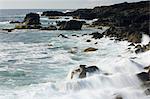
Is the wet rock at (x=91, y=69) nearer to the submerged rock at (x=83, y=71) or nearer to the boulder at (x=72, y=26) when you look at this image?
the submerged rock at (x=83, y=71)

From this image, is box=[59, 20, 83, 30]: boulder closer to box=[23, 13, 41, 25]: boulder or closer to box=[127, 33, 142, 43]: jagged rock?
box=[23, 13, 41, 25]: boulder

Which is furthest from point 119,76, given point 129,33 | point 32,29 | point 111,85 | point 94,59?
point 32,29

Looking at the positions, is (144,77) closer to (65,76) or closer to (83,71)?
(83,71)

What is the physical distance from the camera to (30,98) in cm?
1514

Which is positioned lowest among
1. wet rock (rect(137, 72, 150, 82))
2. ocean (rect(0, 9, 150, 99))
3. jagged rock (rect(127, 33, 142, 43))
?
ocean (rect(0, 9, 150, 99))

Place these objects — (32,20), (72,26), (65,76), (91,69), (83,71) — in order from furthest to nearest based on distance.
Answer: (32,20) < (72,26) < (65,76) < (91,69) < (83,71)

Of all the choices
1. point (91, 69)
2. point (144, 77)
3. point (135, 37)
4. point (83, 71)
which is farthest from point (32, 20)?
point (144, 77)

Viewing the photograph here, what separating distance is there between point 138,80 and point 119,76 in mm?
1141

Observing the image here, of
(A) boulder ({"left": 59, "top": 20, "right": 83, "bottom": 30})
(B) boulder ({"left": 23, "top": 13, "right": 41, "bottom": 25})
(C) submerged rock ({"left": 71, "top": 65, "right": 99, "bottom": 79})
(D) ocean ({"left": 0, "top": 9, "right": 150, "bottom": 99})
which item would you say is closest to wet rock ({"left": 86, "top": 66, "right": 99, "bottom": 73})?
(C) submerged rock ({"left": 71, "top": 65, "right": 99, "bottom": 79})

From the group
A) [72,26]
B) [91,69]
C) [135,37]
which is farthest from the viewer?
[72,26]

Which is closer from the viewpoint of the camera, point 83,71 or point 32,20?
A: point 83,71

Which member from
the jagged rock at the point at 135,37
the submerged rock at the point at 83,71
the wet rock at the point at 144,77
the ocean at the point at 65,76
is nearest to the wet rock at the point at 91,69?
the submerged rock at the point at 83,71

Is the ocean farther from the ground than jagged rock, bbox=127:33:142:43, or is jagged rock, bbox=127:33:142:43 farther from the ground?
jagged rock, bbox=127:33:142:43

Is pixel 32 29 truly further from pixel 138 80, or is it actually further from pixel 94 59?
pixel 138 80
